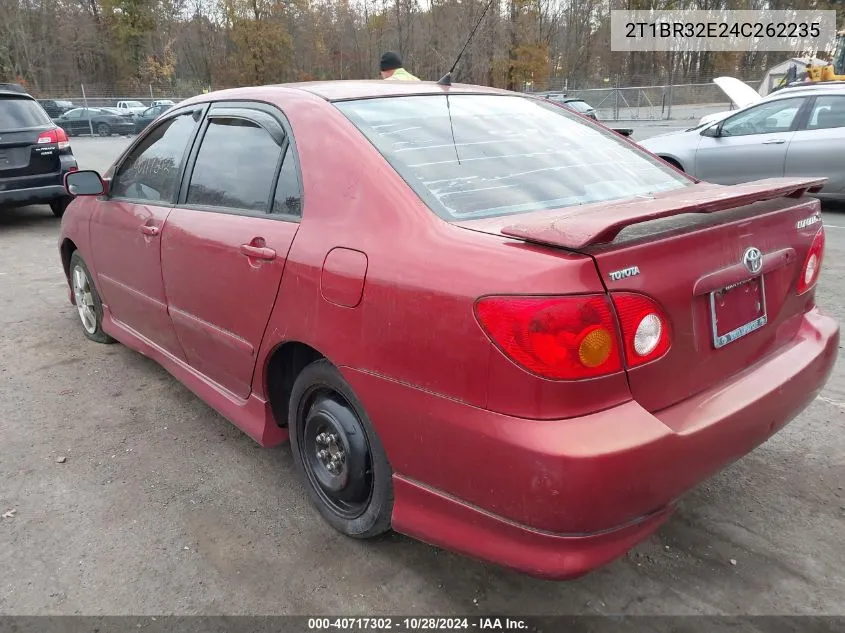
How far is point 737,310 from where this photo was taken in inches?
78.7

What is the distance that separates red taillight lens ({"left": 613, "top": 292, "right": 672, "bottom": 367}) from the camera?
5.59 ft

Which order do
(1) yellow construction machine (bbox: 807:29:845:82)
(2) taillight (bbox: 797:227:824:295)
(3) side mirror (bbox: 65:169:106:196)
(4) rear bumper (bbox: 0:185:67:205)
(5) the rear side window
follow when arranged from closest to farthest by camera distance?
(2) taillight (bbox: 797:227:824:295)
(5) the rear side window
(3) side mirror (bbox: 65:169:106:196)
(4) rear bumper (bbox: 0:185:67:205)
(1) yellow construction machine (bbox: 807:29:845:82)

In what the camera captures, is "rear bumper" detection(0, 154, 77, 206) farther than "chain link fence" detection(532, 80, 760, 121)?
No

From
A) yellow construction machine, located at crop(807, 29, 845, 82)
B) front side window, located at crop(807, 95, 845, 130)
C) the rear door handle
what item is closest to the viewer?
the rear door handle

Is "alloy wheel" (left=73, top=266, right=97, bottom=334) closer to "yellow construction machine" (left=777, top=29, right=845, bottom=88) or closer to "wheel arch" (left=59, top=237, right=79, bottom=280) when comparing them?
"wheel arch" (left=59, top=237, right=79, bottom=280)

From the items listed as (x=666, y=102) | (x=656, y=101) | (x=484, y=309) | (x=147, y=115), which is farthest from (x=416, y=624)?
(x=147, y=115)

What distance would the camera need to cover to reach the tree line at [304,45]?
137 feet

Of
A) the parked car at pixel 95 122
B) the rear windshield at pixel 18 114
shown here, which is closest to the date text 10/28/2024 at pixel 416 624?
the rear windshield at pixel 18 114

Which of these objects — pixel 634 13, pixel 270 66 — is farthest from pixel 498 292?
pixel 270 66

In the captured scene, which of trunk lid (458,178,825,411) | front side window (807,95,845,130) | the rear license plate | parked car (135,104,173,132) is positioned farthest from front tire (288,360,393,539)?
parked car (135,104,173,132)

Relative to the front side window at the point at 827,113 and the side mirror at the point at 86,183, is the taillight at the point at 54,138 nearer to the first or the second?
the side mirror at the point at 86,183

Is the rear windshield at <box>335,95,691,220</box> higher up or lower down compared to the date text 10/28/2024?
higher up

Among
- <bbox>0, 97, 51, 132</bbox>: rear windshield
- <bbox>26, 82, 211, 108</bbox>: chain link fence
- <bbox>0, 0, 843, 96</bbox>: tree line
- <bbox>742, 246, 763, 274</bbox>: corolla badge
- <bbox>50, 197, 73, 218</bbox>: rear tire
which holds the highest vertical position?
<bbox>0, 0, 843, 96</bbox>: tree line

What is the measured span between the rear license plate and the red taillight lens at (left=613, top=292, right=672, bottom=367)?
23 centimetres
